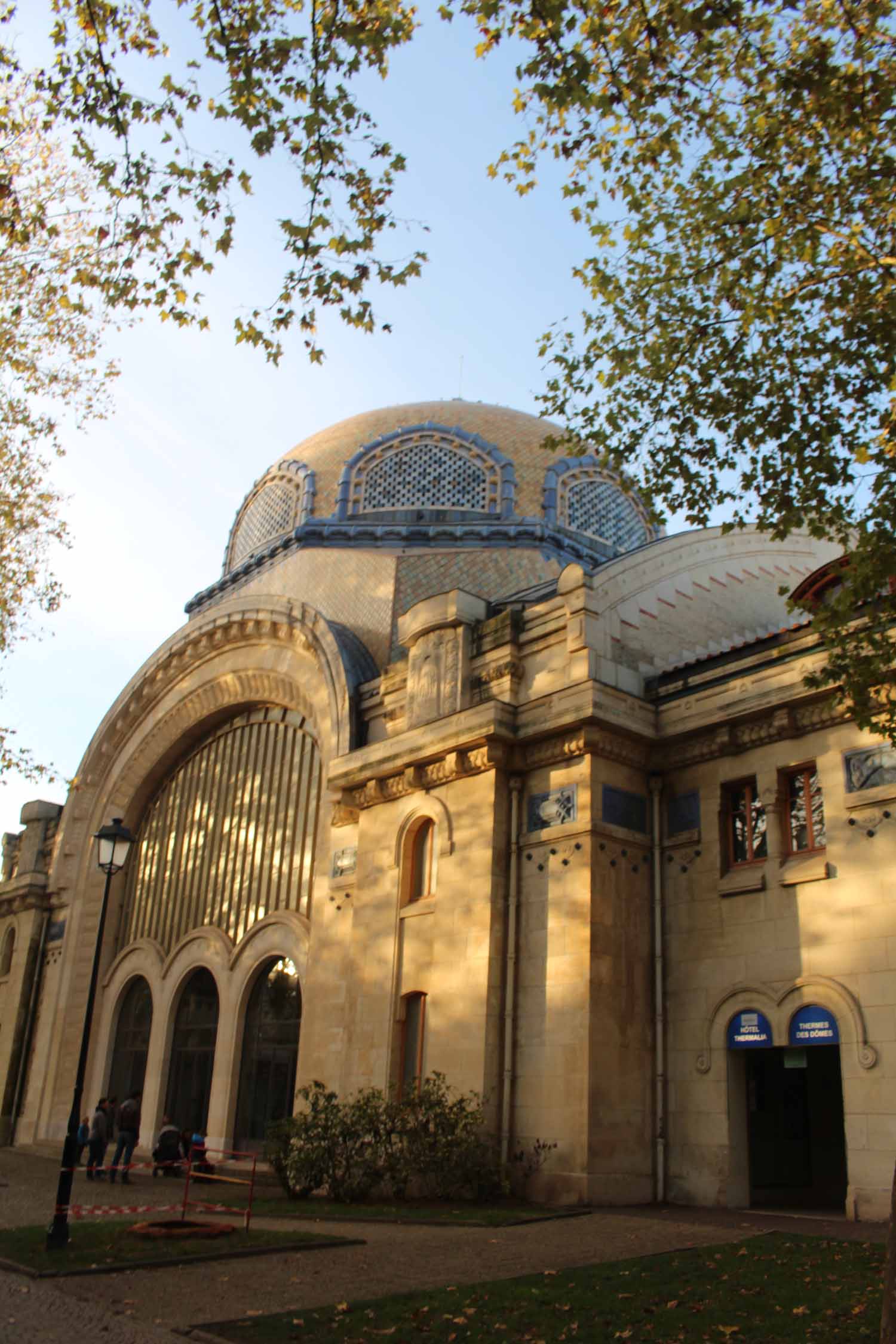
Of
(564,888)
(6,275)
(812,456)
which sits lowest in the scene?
(564,888)

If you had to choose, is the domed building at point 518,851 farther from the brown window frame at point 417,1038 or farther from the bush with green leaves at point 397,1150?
the bush with green leaves at point 397,1150

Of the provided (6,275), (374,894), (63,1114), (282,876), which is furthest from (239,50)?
(63,1114)

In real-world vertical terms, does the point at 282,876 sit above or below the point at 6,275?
below

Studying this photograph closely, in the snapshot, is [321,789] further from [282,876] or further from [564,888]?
[564,888]

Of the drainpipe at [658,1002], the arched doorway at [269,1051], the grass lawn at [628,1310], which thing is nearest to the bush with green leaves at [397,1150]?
the drainpipe at [658,1002]

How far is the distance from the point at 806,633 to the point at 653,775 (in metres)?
3.41

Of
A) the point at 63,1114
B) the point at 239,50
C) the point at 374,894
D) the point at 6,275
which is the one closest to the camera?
the point at 239,50

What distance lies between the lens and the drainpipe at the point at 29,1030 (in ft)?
98.5

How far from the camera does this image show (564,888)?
655 inches

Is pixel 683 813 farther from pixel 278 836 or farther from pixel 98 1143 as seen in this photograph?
pixel 98 1143

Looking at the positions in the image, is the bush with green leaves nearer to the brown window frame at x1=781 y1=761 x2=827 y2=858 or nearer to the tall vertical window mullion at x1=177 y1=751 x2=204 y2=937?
the brown window frame at x1=781 y1=761 x2=827 y2=858

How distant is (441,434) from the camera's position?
28.8 meters

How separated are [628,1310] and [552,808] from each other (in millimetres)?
9348

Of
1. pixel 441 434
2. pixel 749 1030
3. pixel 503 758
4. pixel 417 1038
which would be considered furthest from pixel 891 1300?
pixel 441 434
